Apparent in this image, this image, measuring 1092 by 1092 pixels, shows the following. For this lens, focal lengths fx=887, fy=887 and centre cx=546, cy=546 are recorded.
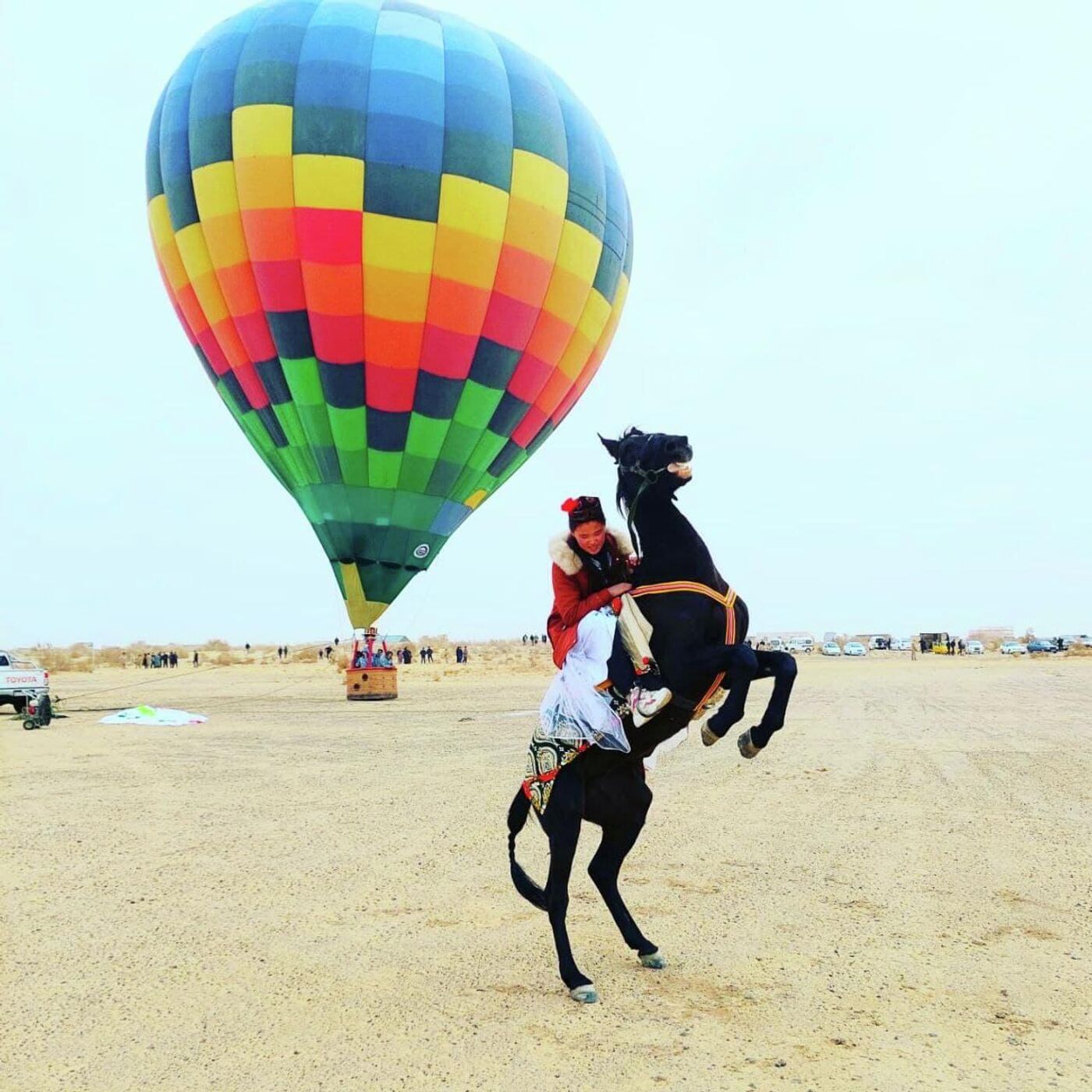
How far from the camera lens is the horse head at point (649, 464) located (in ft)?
13.6

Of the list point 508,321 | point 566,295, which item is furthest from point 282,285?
point 566,295

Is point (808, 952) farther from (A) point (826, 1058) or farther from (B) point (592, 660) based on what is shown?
(B) point (592, 660)

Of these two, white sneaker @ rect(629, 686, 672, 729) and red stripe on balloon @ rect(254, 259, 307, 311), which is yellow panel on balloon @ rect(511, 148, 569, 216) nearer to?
red stripe on balloon @ rect(254, 259, 307, 311)

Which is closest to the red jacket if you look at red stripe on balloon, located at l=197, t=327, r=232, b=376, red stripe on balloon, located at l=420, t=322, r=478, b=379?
red stripe on balloon, located at l=420, t=322, r=478, b=379

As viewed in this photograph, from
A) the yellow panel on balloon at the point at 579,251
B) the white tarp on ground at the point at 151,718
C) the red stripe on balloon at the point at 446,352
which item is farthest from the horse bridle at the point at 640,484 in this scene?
the white tarp on ground at the point at 151,718

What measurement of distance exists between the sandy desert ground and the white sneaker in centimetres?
134

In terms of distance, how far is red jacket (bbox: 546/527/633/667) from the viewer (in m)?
4.26

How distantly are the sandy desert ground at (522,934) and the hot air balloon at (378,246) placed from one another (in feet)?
23.9

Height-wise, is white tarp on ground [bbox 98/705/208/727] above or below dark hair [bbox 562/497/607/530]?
below

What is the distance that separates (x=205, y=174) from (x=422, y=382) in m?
5.34

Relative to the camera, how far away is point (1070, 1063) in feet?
11.6

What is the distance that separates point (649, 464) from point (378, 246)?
12.7 metres

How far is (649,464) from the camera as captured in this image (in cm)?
420

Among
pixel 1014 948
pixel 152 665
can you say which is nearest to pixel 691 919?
pixel 1014 948
